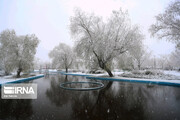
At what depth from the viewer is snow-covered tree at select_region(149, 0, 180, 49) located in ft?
31.4

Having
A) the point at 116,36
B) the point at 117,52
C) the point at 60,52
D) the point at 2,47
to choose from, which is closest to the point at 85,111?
the point at 117,52

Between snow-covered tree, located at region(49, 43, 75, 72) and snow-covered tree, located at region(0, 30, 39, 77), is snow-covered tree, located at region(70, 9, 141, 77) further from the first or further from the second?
snow-covered tree, located at region(49, 43, 75, 72)

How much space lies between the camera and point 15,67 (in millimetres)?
13117

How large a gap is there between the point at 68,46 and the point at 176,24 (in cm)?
2431

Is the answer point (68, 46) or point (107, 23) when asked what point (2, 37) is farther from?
point (68, 46)

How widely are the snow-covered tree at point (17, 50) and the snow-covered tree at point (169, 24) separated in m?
15.4

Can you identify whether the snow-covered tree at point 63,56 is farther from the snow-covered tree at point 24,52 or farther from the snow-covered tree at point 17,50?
the snow-covered tree at point 17,50

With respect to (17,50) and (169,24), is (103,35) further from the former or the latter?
(17,50)

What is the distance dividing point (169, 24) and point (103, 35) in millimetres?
6749

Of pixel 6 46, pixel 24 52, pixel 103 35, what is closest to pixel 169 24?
pixel 103 35

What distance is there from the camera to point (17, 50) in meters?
13.4

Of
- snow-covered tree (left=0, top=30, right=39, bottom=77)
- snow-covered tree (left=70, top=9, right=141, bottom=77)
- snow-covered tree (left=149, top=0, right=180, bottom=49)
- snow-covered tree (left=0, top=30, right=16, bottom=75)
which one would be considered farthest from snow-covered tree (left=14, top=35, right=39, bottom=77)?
snow-covered tree (left=149, top=0, right=180, bottom=49)

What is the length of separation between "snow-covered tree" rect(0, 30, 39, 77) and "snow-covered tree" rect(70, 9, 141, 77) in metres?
6.23

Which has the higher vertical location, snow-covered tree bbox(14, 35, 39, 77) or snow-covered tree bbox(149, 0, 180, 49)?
snow-covered tree bbox(149, 0, 180, 49)
